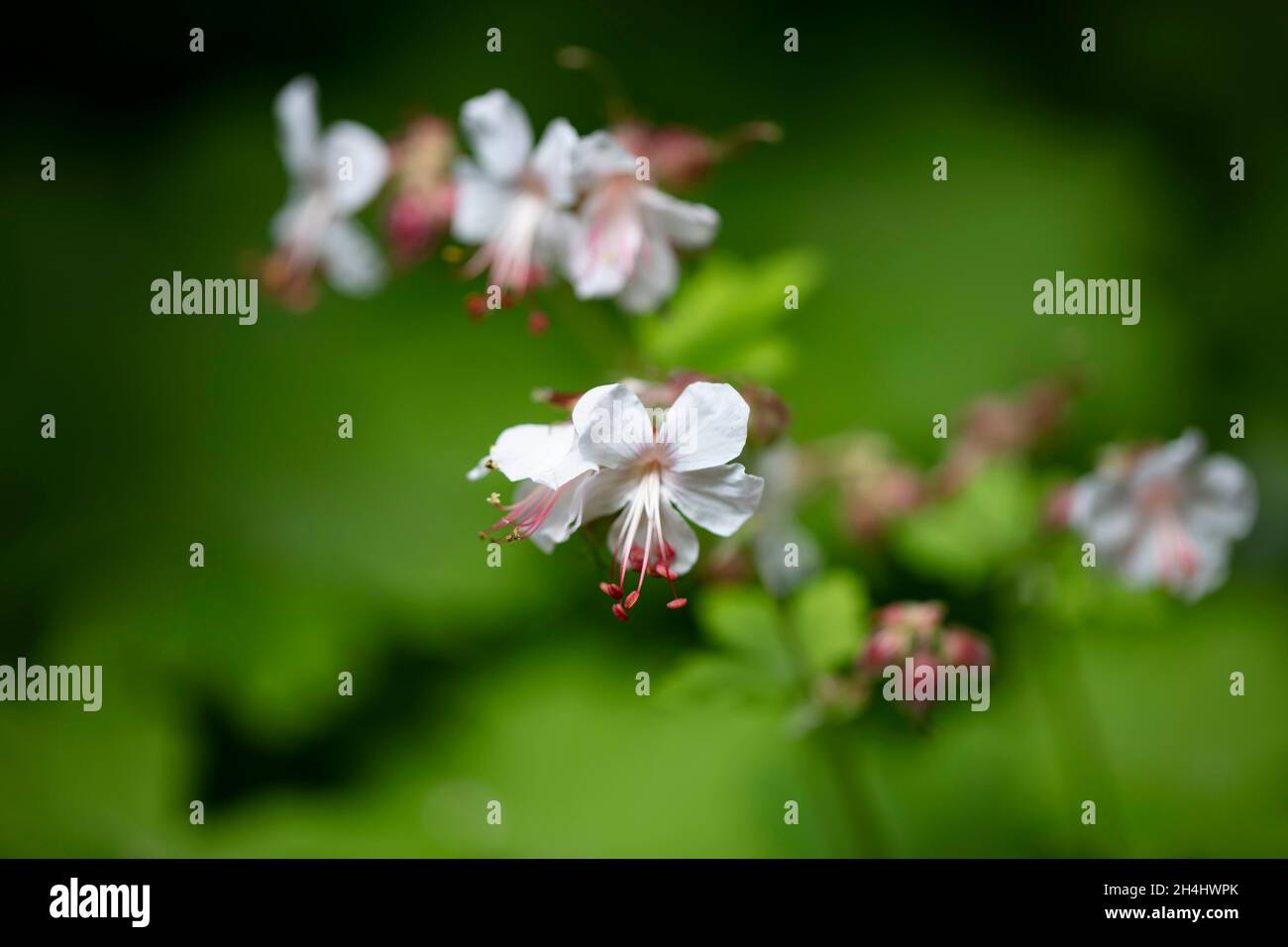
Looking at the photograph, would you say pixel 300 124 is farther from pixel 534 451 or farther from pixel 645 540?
pixel 645 540

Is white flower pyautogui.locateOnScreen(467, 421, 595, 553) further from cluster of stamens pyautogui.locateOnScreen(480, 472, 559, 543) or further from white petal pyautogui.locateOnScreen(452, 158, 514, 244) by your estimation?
white petal pyautogui.locateOnScreen(452, 158, 514, 244)

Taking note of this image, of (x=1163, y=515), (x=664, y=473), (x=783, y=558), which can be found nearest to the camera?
(x=664, y=473)

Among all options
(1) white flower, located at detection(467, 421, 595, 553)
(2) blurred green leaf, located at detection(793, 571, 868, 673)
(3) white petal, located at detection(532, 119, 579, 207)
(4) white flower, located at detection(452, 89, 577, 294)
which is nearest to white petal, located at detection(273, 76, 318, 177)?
(4) white flower, located at detection(452, 89, 577, 294)

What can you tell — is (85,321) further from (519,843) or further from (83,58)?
(519,843)

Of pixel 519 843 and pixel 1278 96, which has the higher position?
pixel 1278 96

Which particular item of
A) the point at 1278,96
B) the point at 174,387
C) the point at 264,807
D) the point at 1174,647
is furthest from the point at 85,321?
the point at 1278,96

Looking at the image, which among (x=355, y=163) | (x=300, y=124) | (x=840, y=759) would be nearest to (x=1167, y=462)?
(x=840, y=759)
